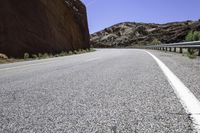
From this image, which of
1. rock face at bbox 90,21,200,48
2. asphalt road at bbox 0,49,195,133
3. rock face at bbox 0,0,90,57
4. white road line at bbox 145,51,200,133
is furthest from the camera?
rock face at bbox 90,21,200,48

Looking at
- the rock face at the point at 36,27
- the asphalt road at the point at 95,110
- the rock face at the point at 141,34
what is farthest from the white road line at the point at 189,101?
the rock face at the point at 141,34

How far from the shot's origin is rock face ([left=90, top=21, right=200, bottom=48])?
94.2 m

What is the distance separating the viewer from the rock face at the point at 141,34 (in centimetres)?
9425

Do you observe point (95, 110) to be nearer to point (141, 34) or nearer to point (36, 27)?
point (36, 27)

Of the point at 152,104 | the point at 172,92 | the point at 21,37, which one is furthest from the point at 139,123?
the point at 21,37

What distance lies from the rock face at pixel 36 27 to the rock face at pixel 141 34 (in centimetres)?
4004

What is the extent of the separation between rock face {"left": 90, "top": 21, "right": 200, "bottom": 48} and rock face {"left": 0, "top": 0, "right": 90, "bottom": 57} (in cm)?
4004

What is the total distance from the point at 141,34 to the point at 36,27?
8996 cm

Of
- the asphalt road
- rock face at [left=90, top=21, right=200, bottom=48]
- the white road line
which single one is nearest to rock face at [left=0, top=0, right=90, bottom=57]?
the asphalt road

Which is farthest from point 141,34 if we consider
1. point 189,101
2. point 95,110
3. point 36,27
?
point 95,110

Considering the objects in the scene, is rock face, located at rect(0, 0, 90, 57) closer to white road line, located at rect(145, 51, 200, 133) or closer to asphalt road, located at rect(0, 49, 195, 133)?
asphalt road, located at rect(0, 49, 195, 133)

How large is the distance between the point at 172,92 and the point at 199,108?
1.27 m

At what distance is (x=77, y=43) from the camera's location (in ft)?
173

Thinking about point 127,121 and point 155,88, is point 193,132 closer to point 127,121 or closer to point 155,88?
point 127,121
